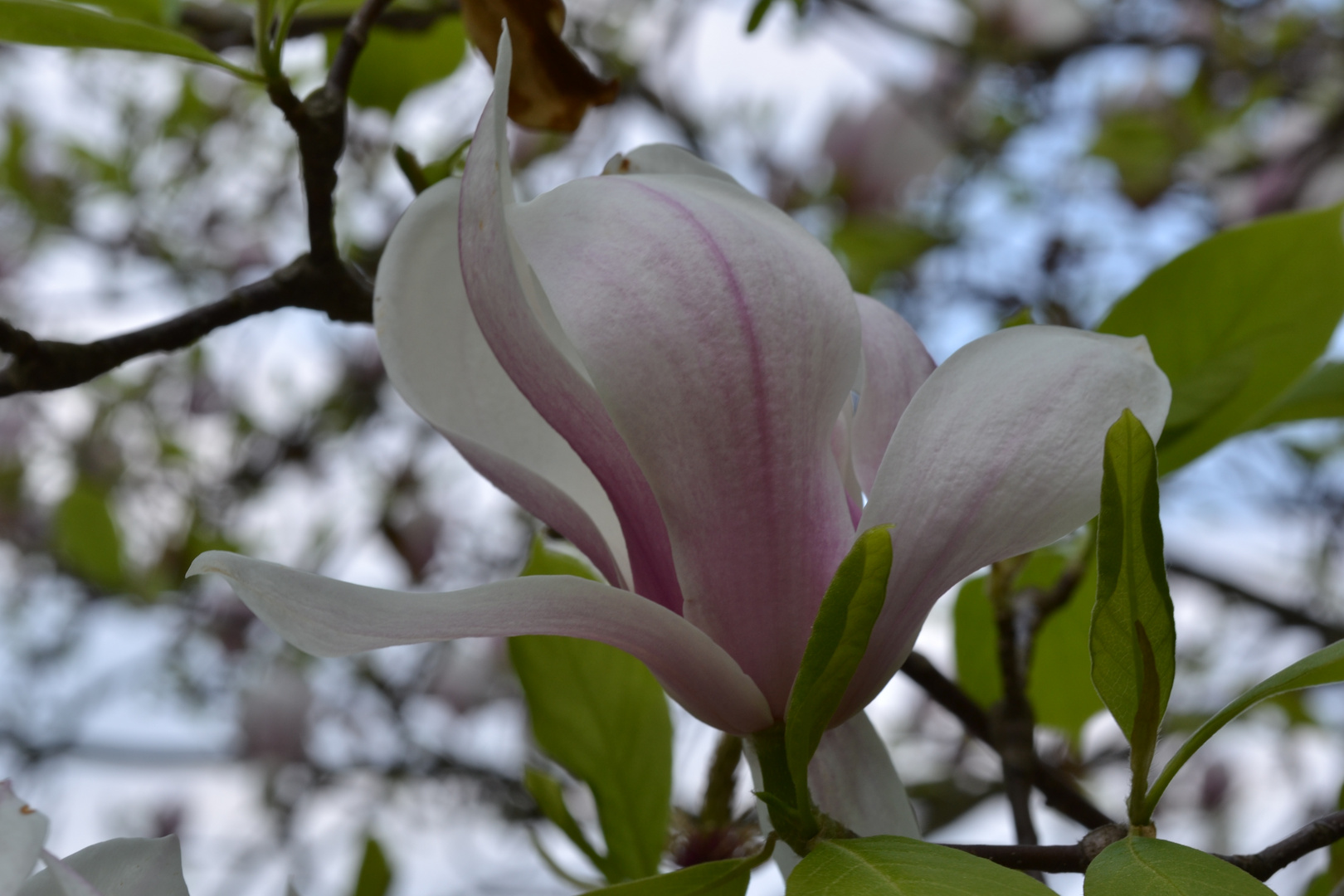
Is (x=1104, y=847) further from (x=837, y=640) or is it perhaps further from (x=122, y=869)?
(x=122, y=869)

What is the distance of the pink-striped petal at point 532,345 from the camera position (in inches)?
11.7

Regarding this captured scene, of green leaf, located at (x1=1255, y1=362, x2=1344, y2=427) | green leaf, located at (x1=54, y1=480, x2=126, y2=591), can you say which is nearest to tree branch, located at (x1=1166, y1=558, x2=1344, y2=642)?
green leaf, located at (x1=1255, y1=362, x2=1344, y2=427)

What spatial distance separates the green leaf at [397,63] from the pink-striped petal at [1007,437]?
0.42 metres

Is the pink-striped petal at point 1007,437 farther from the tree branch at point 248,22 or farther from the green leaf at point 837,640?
the tree branch at point 248,22

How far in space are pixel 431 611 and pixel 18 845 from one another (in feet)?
0.35

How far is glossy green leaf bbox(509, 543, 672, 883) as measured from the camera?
486mm

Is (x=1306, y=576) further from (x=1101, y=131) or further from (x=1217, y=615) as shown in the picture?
(x=1101, y=131)

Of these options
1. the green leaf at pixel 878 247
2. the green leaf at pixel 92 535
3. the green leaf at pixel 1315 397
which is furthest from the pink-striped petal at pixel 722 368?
the green leaf at pixel 92 535

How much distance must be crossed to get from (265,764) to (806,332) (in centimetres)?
183

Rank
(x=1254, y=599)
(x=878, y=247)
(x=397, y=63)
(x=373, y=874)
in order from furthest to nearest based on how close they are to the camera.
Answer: (x=878, y=247), (x=1254, y=599), (x=397, y=63), (x=373, y=874)

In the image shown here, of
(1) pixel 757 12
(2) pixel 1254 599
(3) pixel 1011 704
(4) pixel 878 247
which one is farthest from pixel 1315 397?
(4) pixel 878 247

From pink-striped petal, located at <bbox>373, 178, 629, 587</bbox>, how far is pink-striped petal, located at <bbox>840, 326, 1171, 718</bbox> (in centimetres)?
10

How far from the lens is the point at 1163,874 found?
0.90 feet

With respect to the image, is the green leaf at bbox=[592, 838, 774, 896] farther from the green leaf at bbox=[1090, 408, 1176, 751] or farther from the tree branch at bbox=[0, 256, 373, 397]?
the tree branch at bbox=[0, 256, 373, 397]
